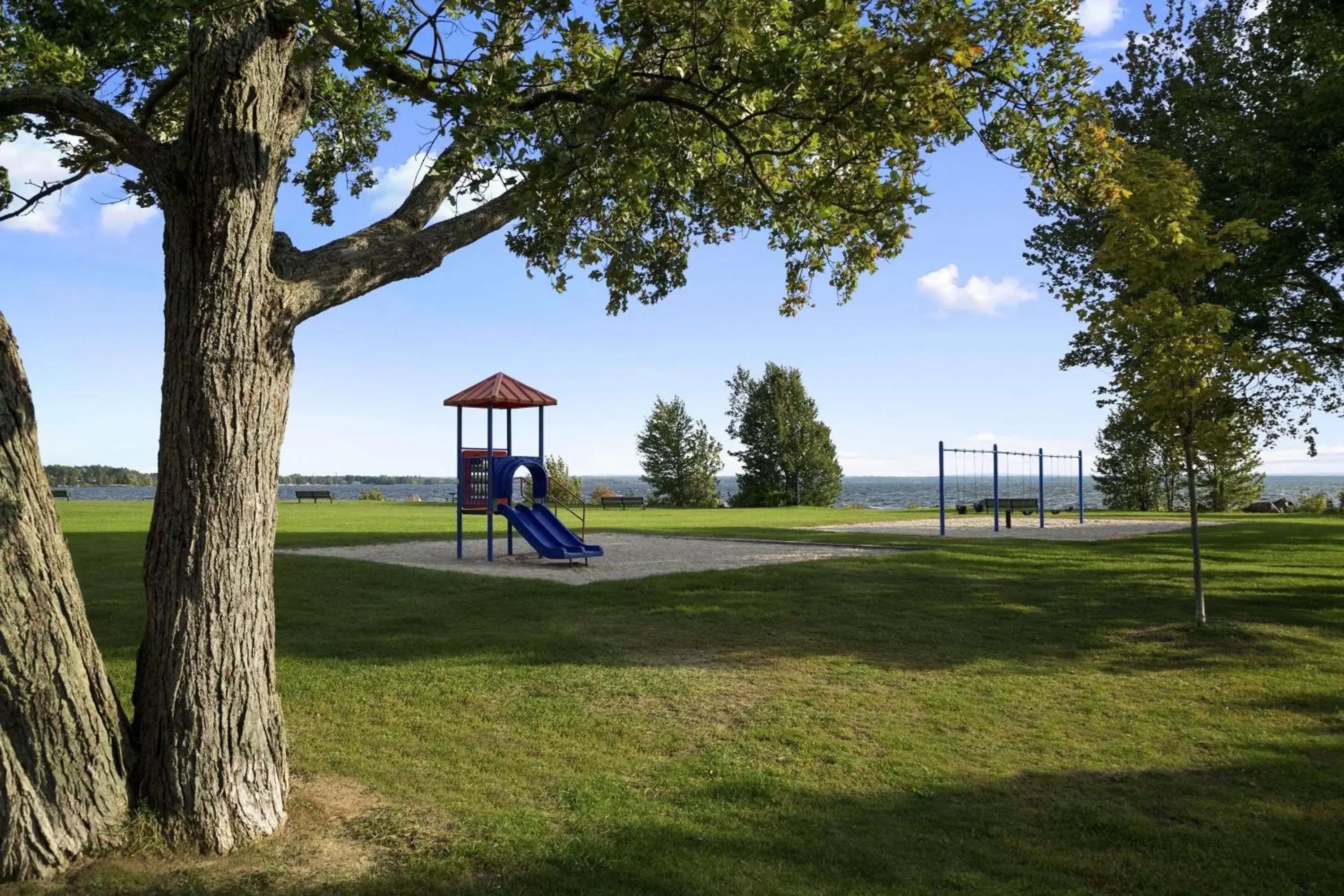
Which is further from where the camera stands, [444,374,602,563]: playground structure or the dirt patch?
[444,374,602,563]: playground structure

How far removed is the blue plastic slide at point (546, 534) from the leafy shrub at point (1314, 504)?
114 ft

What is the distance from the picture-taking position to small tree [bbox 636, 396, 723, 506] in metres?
58.4

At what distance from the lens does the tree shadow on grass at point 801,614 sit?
9016 millimetres

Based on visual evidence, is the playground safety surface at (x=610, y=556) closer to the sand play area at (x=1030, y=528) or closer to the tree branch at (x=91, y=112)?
the sand play area at (x=1030, y=528)

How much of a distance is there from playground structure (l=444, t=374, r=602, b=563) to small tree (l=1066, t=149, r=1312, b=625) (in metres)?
9.12

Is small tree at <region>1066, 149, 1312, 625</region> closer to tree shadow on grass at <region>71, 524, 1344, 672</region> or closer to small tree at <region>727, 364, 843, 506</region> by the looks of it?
tree shadow on grass at <region>71, 524, 1344, 672</region>

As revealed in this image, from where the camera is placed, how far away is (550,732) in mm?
6395

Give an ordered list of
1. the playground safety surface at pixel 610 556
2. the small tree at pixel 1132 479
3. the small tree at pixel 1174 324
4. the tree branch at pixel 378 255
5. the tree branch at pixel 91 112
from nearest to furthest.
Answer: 1. the tree branch at pixel 91 112
2. the tree branch at pixel 378 255
3. the small tree at pixel 1174 324
4. the playground safety surface at pixel 610 556
5. the small tree at pixel 1132 479

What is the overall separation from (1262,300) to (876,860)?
1588cm

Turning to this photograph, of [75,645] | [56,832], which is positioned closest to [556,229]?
[75,645]

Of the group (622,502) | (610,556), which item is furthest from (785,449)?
(610,556)

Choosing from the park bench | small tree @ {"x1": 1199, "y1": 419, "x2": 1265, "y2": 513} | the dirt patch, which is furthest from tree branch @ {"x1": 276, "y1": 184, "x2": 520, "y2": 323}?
the park bench

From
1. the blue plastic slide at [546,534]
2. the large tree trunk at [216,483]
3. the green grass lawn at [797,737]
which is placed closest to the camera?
the green grass lawn at [797,737]

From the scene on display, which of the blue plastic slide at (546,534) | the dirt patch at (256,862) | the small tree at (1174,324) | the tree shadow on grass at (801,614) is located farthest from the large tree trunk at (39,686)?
the blue plastic slide at (546,534)
